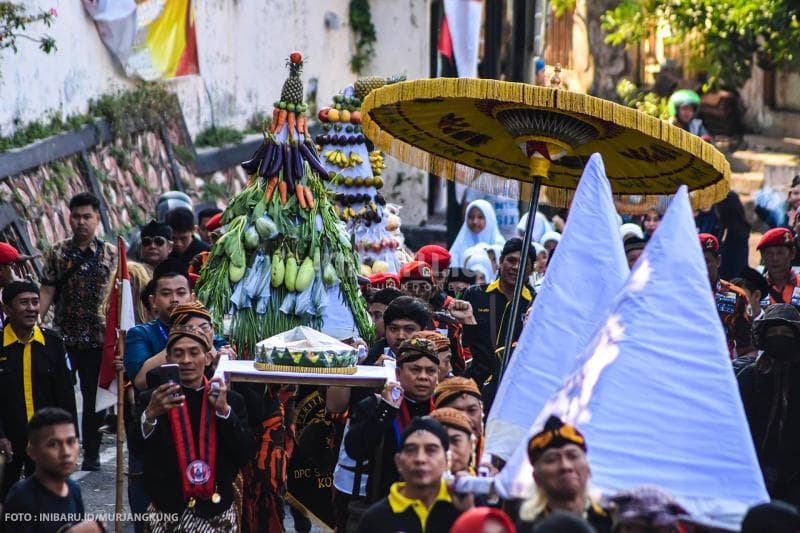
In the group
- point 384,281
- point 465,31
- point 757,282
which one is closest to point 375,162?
point 384,281

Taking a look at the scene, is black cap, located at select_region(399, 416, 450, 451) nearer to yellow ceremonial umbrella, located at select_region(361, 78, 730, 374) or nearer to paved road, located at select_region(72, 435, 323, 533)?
yellow ceremonial umbrella, located at select_region(361, 78, 730, 374)

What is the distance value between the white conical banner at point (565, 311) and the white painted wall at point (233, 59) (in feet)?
28.4

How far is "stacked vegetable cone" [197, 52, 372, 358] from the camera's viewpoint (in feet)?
31.7

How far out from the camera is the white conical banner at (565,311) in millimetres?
6562

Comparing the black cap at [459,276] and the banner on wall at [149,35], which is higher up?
the banner on wall at [149,35]

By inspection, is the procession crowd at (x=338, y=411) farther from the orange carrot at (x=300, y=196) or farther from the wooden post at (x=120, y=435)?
the orange carrot at (x=300, y=196)

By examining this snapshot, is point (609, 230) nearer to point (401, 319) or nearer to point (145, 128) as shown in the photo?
point (401, 319)

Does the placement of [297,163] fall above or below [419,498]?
above

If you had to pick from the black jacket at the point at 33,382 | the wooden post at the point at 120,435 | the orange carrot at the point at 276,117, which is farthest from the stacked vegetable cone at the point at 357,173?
the wooden post at the point at 120,435

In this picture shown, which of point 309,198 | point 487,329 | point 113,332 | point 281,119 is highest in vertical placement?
point 281,119

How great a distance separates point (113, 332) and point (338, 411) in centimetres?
157

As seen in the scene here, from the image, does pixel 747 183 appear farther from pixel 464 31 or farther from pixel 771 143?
pixel 464 31

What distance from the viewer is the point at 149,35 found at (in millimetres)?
→ 17812

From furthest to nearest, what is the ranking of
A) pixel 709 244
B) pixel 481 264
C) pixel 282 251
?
pixel 481 264, pixel 709 244, pixel 282 251
